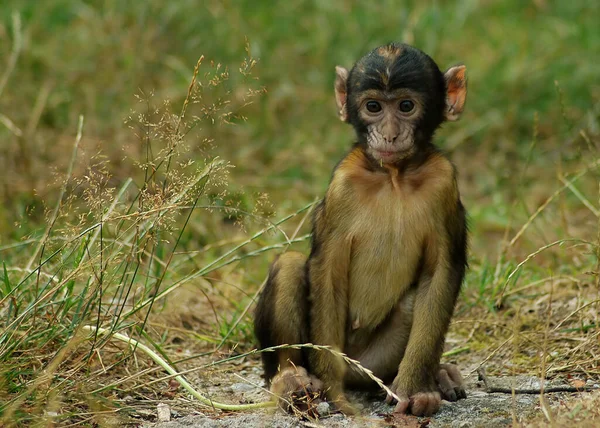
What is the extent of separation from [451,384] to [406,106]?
1.48m

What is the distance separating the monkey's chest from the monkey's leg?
295 mm

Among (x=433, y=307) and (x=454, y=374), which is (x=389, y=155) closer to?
(x=433, y=307)

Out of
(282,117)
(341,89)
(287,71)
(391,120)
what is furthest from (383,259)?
(287,71)

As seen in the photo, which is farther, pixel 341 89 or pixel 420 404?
pixel 341 89

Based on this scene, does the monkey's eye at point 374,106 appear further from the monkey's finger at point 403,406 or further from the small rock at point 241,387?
the small rock at point 241,387

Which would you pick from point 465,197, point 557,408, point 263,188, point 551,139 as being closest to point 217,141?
point 263,188

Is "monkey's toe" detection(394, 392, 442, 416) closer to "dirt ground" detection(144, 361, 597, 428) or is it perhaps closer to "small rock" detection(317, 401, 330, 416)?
"dirt ground" detection(144, 361, 597, 428)

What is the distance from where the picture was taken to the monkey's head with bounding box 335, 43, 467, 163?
545cm

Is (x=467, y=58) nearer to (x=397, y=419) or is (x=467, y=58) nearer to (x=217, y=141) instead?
(x=217, y=141)

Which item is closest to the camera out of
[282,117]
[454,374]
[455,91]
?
[454,374]

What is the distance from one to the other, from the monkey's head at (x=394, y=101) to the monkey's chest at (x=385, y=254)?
0.31 metres

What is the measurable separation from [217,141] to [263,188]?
3.35 ft

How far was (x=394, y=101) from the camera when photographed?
5.49m

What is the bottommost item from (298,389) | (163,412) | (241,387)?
(241,387)
